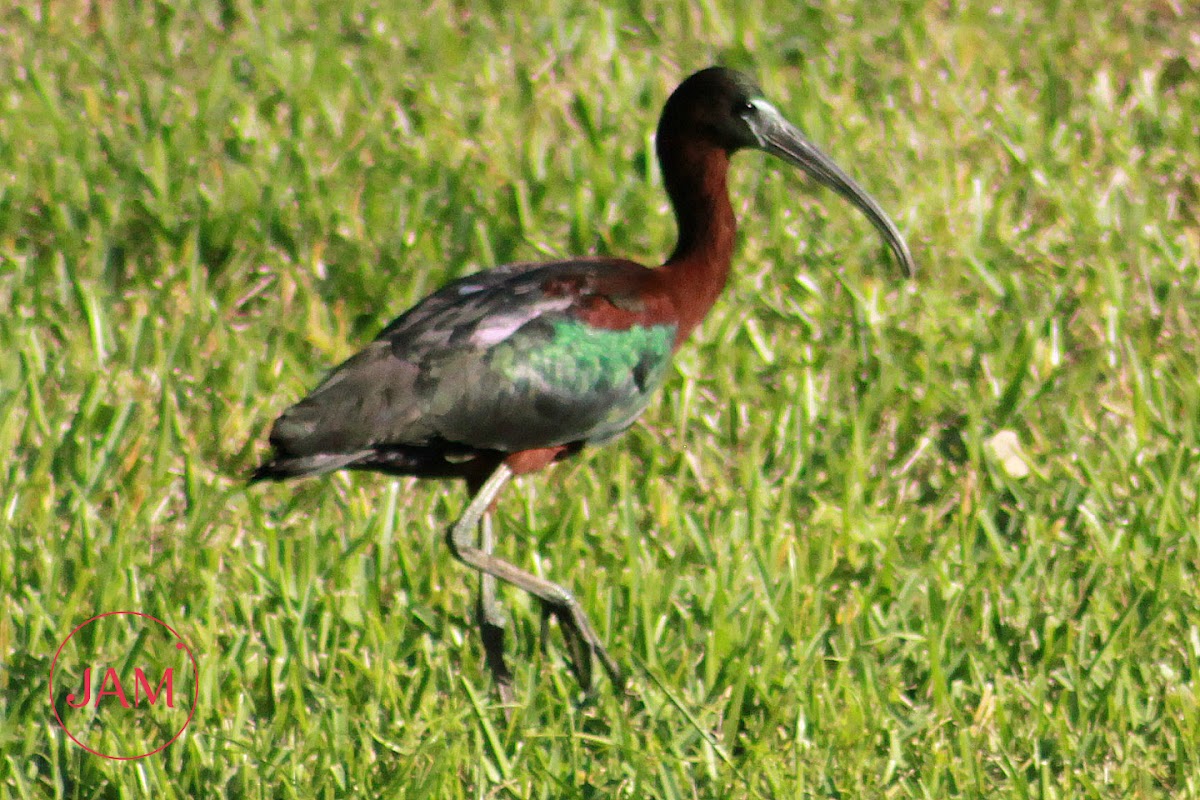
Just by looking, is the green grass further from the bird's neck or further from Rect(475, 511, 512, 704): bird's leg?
the bird's neck

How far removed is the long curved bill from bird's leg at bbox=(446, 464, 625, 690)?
3.28 feet

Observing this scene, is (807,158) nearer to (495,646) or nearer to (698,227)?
(698,227)

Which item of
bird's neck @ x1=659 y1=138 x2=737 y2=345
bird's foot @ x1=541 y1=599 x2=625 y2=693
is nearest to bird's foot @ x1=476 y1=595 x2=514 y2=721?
bird's foot @ x1=541 y1=599 x2=625 y2=693

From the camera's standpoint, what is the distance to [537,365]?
13.7ft

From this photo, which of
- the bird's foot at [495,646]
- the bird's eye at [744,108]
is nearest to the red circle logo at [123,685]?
the bird's foot at [495,646]

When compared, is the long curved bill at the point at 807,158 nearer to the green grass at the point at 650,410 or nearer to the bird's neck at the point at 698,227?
the bird's neck at the point at 698,227

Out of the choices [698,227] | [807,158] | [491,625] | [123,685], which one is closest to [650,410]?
[698,227]

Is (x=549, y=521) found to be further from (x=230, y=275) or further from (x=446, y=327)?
(x=230, y=275)

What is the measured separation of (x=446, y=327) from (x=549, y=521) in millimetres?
761

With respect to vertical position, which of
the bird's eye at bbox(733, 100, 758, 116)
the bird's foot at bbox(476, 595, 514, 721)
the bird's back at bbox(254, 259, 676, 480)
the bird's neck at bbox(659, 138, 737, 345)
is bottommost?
the bird's foot at bbox(476, 595, 514, 721)

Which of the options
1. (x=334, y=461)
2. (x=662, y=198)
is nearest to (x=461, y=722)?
(x=334, y=461)

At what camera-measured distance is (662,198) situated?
6082 millimetres

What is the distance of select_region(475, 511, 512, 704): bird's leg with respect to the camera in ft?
13.5

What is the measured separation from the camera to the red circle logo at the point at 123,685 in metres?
3.86
